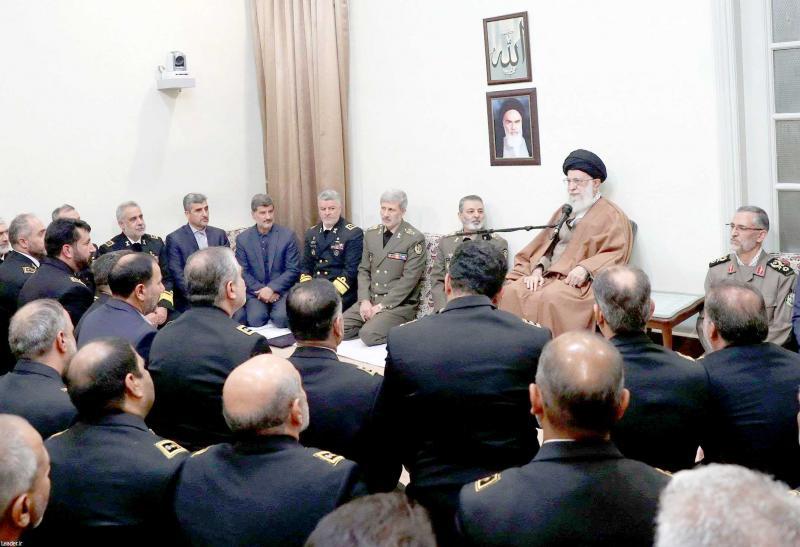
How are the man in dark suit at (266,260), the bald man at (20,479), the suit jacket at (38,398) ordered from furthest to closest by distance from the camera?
the man in dark suit at (266,260), the suit jacket at (38,398), the bald man at (20,479)

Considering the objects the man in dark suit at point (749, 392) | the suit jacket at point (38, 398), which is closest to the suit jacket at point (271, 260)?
the suit jacket at point (38, 398)

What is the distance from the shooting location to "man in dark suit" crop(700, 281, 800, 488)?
238cm

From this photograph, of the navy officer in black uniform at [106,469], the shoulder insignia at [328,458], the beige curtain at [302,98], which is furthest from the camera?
the beige curtain at [302,98]

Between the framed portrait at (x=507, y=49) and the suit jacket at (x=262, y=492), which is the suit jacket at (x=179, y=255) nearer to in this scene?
the framed portrait at (x=507, y=49)

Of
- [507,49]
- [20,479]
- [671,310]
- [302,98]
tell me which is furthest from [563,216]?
[20,479]

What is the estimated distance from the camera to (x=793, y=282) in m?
4.18

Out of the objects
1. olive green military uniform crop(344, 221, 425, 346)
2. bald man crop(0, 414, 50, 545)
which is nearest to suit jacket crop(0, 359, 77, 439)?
bald man crop(0, 414, 50, 545)

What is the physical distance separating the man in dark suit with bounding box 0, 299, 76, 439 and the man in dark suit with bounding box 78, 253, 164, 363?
1.21 ft

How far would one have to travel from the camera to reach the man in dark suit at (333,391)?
2436 millimetres

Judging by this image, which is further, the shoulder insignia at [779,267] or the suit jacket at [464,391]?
the shoulder insignia at [779,267]

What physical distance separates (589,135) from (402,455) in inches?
124

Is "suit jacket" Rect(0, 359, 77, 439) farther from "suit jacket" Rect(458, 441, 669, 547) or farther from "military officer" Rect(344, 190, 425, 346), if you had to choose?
"military officer" Rect(344, 190, 425, 346)

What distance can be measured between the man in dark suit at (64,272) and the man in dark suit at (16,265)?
30 centimetres

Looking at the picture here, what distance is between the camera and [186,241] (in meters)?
6.20
